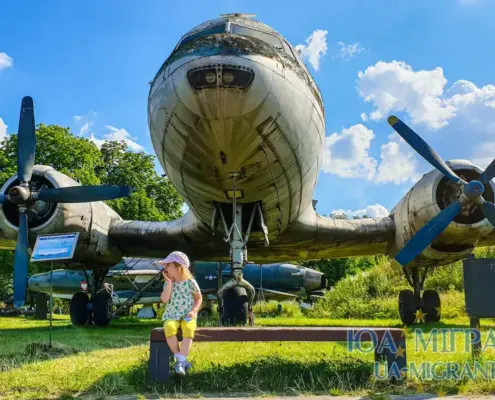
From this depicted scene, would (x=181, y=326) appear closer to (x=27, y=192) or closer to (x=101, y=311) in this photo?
(x=27, y=192)

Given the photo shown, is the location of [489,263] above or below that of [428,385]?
above

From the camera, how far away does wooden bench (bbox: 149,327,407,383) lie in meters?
4.79

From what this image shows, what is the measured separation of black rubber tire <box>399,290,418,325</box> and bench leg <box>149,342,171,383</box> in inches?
410

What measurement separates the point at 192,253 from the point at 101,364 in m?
8.12

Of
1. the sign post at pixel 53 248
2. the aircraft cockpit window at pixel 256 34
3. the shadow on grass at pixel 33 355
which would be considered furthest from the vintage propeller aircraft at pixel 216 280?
the aircraft cockpit window at pixel 256 34

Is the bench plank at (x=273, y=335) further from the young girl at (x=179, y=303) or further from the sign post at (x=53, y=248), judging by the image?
the sign post at (x=53, y=248)

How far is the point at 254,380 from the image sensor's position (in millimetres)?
5078

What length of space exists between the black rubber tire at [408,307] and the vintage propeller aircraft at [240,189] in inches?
1.1

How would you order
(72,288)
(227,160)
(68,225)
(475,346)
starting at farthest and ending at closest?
1. (72,288)
2. (68,225)
3. (227,160)
4. (475,346)

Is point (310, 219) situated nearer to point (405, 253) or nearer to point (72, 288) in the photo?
point (405, 253)

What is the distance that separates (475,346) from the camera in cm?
600

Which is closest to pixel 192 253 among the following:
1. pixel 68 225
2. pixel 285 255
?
pixel 285 255

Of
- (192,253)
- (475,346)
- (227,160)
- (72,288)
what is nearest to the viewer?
(475,346)

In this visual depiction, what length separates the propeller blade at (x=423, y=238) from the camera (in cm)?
917
